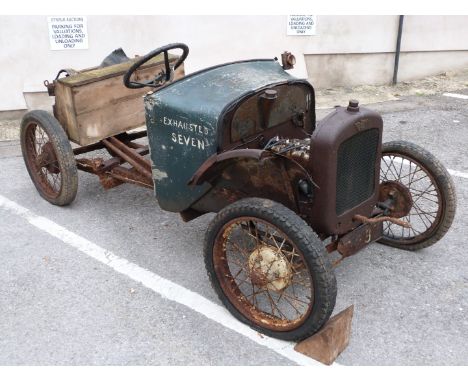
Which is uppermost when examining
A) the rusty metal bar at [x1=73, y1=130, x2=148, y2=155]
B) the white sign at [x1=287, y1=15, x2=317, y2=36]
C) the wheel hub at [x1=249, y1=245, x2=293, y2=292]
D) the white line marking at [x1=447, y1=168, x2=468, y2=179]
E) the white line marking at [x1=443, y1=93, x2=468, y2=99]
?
the white sign at [x1=287, y1=15, x2=317, y2=36]

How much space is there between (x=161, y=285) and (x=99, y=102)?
157 centimetres

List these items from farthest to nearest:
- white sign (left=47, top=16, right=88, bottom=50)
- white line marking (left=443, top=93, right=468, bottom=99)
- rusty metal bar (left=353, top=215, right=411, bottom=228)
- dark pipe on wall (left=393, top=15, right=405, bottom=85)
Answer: dark pipe on wall (left=393, top=15, right=405, bottom=85), white line marking (left=443, top=93, right=468, bottom=99), white sign (left=47, top=16, right=88, bottom=50), rusty metal bar (left=353, top=215, right=411, bottom=228)

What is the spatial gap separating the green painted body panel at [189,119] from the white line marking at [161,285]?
49 cm

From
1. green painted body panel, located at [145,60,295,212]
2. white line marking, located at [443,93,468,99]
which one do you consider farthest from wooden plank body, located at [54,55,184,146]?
white line marking, located at [443,93,468,99]

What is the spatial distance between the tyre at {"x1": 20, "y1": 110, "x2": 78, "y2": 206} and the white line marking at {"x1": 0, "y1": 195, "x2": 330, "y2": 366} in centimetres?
24

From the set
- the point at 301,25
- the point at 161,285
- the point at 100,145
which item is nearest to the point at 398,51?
the point at 301,25

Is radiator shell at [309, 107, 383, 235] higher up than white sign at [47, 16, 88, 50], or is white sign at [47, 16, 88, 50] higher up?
white sign at [47, 16, 88, 50]

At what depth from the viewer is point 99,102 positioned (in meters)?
4.11

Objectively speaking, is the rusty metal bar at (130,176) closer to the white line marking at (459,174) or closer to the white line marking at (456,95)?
the white line marking at (459,174)

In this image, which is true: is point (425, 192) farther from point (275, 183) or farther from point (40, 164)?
point (40, 164)

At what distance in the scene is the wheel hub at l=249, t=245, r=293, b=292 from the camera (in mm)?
2816

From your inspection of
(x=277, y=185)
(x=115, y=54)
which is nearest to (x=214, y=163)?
(x=277, y=185)

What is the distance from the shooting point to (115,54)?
4523mm

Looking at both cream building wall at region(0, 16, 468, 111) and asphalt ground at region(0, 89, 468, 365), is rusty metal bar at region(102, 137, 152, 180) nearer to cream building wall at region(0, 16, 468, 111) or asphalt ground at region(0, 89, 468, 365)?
asphalt ground at region(0, 89, 468, 365)
